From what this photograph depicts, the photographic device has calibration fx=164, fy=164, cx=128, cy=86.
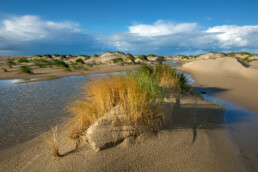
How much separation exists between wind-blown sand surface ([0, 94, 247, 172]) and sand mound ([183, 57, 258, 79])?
10768 millimetres

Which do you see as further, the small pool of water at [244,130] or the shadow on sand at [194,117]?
the shadow on sand at [194,117]

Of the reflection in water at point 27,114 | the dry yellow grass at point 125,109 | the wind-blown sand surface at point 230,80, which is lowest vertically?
the wind-blown sand surface at point 230,80

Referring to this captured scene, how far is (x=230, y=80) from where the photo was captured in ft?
31.4

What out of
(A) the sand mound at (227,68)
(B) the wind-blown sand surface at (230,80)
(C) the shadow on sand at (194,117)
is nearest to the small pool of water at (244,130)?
(C) the shadow on sand at (194,117)

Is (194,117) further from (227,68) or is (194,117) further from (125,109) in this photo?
(227,68)

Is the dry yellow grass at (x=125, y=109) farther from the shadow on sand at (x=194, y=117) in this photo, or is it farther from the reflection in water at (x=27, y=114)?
the reflection in water at (x=27, y=114)

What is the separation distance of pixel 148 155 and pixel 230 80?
9457 mm

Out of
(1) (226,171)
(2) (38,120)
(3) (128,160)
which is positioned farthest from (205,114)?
(2) (38,120)

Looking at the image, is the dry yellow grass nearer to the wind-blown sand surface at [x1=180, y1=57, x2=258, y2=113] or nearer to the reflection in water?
the reflection in water

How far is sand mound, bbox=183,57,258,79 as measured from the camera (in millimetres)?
11633

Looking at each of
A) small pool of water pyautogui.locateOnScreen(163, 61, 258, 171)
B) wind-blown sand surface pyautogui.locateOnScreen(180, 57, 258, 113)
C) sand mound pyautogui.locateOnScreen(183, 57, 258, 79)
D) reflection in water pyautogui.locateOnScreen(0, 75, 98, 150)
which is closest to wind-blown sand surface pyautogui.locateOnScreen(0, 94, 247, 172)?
small pool of water pyautogui.locateOnScreen(163, 61, 258, 171)

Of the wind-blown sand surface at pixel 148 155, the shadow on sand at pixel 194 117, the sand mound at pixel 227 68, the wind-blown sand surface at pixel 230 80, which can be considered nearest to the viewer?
the wind-blown sand surface at pixel 148 155

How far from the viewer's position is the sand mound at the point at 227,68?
1163 cm

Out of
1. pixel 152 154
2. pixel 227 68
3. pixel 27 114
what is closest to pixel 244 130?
pixel 152 154
